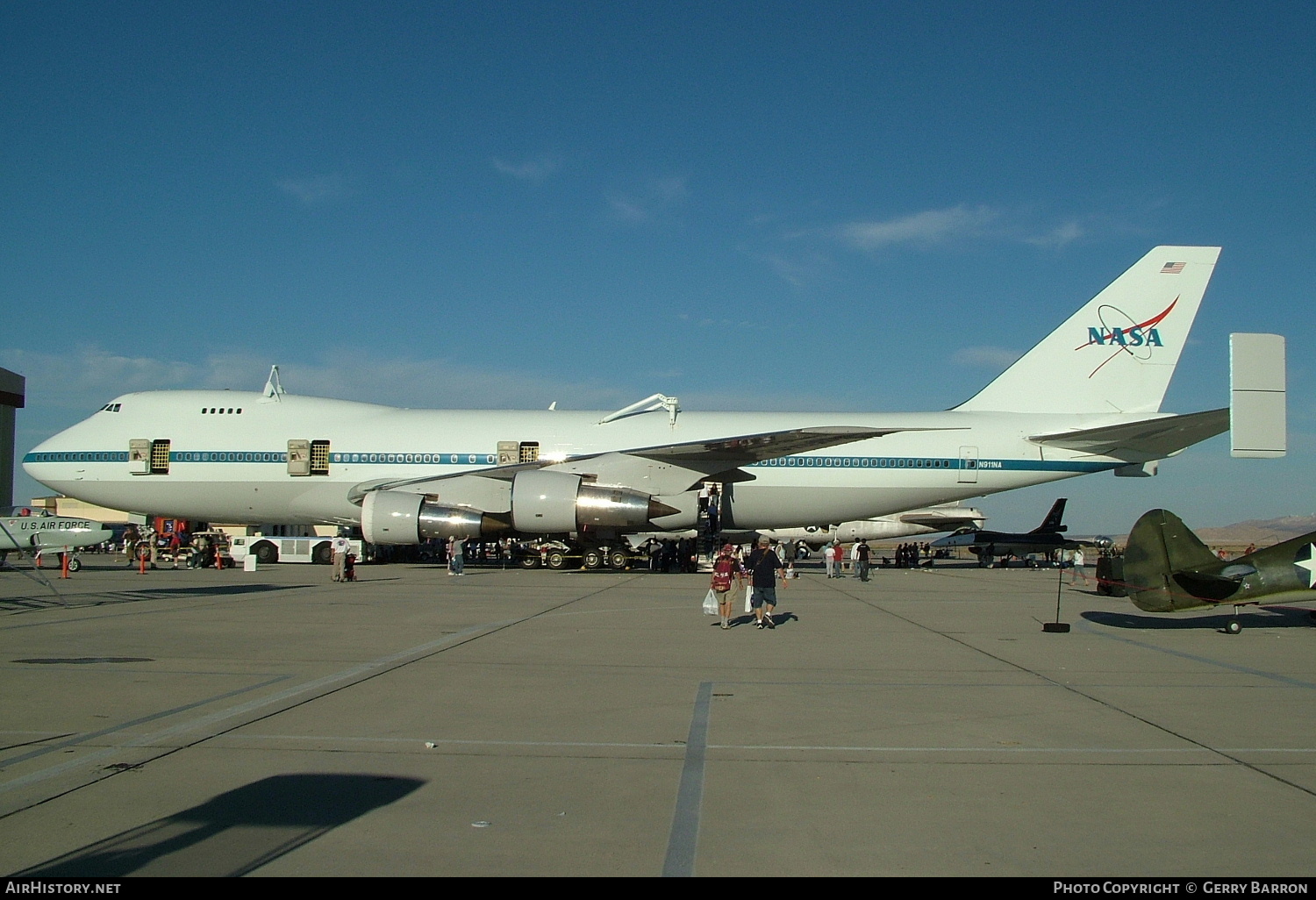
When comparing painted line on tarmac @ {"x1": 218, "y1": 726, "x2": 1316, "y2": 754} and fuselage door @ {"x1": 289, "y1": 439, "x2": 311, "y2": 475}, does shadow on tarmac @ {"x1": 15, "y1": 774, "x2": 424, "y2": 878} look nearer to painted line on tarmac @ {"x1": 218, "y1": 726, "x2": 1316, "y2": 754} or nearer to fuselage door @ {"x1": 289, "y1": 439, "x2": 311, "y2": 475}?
painted line on tarmac @ {"x1": 218, "y1": 726, "x2": 1316, "y2": 754}

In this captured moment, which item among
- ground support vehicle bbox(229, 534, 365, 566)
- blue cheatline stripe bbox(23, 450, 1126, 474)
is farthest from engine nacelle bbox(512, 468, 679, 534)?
ground support vehicle bbox(229, 534, 365, 566)

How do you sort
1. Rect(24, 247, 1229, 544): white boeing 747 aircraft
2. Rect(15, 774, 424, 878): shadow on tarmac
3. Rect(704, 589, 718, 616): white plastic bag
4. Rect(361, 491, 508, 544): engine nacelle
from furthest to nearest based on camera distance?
1. Rect(24, 247, 1229, 544): white boeing 747 aircraft
2. Rect(361, 491, 508, 544): engine nacelle
3. Rect(704, 589, 718, 616): white plastic bag
4. Rect(15, 774, 424, 878): shadow on tarmac

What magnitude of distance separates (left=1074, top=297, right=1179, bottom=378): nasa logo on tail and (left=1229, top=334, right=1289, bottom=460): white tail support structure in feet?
63.4

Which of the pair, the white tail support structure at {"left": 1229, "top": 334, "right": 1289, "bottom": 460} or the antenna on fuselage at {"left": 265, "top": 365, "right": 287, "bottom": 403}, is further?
the antenna on fuselage at {"left": 265, "top": 365, "right": 287, "bottom": 403}

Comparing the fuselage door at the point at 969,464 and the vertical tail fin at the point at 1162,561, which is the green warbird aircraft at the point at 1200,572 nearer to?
the vertical tail fin at the point at 1162,561

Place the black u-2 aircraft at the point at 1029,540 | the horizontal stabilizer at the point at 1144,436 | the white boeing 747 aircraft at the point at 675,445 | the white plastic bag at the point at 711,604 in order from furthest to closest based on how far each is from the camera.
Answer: the black u-2 aircraft at the point at 1029,540, the white boeing 747 aircraft at the point at 675,445, the horizontal stabilizer at the point at 1144,436, the white plastic bag at the point at 711,604

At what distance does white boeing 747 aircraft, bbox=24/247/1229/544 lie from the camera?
1078 inches

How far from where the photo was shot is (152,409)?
29.2 metres

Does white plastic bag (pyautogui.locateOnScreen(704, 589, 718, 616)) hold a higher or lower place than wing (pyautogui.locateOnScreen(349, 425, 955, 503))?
lower

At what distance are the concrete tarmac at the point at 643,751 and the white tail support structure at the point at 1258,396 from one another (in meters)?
2.49

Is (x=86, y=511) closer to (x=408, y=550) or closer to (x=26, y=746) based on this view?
(x=408, y=550)

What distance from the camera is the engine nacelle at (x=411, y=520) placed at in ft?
82.4

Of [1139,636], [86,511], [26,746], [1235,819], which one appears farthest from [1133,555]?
[86,511]

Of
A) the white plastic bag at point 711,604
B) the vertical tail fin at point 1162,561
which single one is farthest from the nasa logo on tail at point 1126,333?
the white plastic bag at point 711,604
